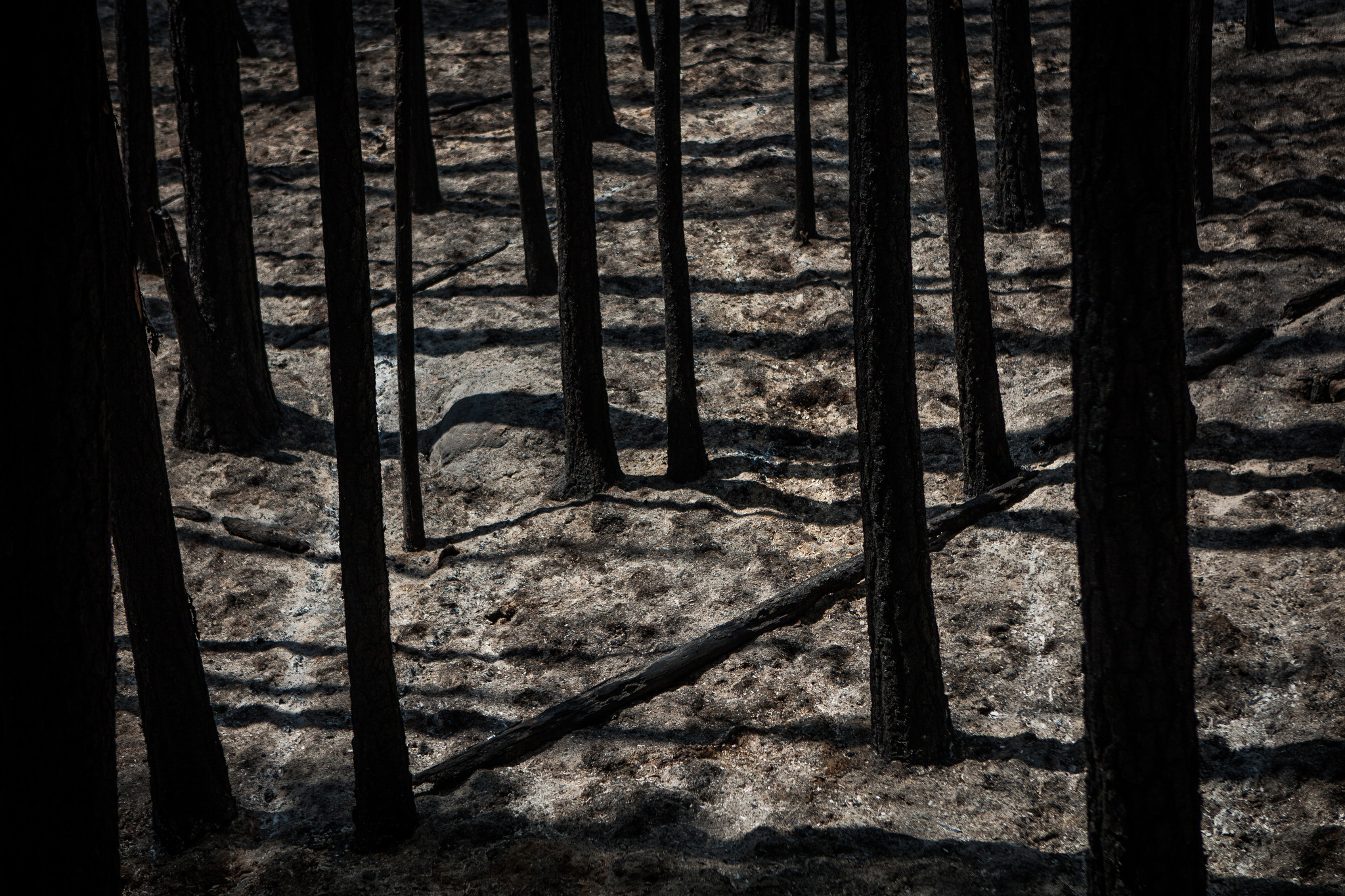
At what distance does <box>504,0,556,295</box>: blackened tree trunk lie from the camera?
40.5ft

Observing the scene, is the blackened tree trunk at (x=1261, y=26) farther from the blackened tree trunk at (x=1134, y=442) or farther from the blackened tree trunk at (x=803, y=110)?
the blackened tree trunk at (x=1134, y=442)

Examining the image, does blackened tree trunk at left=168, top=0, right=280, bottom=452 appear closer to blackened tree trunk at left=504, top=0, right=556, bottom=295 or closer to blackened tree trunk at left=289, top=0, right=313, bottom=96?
blackened tree trunk at left=504, top=0, right=556, bottom=295

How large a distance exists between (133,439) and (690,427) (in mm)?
5501

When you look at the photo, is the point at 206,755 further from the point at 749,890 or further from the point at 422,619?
the point at 749,890

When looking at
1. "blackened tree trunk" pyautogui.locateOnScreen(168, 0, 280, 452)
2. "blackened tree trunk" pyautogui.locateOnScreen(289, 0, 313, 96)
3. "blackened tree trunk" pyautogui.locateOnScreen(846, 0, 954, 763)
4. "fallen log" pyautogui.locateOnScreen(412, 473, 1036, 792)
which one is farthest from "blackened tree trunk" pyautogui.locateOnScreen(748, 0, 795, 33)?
"blackened tree trunk" pyautogui.locateOnScreen(846, 0, 954, 763)

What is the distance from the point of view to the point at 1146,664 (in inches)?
164

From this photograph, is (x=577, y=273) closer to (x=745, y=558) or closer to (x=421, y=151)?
(x=745, y=558)

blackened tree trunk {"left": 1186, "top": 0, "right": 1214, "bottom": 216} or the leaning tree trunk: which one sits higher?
blackened tree trunk {"left": 1186, "top": 0, "right": 1214, "bottom": 216}

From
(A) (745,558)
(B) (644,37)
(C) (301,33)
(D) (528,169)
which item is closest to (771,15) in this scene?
(B) (644,37)

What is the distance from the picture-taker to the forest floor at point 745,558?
5.83m

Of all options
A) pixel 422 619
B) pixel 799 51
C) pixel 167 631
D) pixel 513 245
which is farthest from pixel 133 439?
pixel 799 51

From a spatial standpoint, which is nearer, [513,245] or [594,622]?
[594,622]

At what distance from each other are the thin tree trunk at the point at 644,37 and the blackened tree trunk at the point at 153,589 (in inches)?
559

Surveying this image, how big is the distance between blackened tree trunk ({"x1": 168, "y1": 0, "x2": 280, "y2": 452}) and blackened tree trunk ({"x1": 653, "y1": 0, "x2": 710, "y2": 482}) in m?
4.86
